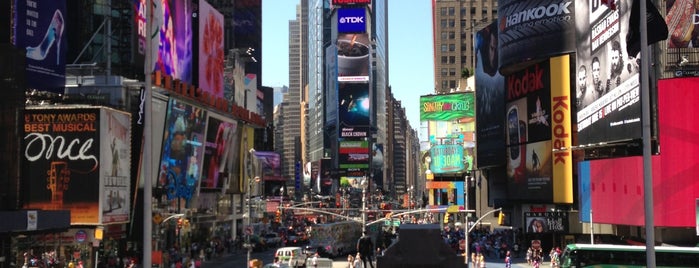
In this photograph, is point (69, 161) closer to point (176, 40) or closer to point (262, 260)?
point (262, 260)

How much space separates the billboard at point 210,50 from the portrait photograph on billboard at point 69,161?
25.0 m

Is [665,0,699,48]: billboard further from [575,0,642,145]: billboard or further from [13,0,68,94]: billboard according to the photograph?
[13,0,68,94]: billboard

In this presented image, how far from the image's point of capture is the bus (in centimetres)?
4575

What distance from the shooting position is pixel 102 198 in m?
59.0

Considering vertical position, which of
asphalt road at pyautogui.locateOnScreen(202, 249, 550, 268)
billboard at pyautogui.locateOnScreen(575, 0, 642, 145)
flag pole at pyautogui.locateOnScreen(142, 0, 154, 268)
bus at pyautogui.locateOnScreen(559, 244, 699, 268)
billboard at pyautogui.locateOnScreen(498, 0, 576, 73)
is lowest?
asphalt road at pyautogui.locateOnScreen(202, 249, 550, 268)

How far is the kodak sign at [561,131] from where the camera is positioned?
78.8 metres

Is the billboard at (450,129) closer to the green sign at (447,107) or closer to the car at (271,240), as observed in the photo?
the green sign at (447,107)

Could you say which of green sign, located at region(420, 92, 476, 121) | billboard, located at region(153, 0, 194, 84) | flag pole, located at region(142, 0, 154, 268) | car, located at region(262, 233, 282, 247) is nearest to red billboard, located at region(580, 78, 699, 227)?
billboard, located at region(153, 0, 194, 84)

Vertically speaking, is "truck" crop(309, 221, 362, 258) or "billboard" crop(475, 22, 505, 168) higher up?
"billboard" crop(475, 22, 505, 168)

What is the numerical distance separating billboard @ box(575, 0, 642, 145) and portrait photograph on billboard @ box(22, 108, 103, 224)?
36.2 meters

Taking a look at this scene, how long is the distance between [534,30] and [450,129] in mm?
44511

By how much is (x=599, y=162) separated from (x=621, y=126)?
20.9 feet

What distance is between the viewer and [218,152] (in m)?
88.5

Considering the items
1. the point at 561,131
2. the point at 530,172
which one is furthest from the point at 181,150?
the point at 561,131
